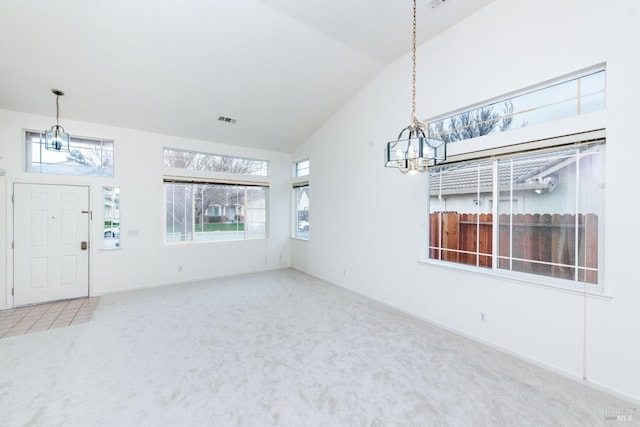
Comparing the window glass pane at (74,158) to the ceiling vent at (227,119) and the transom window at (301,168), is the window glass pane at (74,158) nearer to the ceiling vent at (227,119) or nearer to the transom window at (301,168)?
the ceiling vent at (227,119)

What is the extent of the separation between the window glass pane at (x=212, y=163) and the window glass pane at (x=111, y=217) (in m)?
1.03

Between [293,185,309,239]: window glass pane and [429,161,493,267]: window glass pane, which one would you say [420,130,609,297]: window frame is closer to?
[429,161,493,267]: window glass pane

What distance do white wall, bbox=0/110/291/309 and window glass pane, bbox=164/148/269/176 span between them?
18cm

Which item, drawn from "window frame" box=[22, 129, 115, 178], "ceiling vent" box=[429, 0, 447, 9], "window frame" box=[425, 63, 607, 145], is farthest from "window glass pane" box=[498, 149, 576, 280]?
"window frame" box=[22, 129, 115, 178]

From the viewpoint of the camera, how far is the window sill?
2.24m

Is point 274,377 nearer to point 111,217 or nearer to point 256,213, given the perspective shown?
point 111,217

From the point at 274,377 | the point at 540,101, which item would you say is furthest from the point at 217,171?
the point at 540,101

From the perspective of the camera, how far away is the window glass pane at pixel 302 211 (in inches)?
249

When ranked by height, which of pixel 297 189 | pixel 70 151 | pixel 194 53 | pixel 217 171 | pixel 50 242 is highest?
pixel 194 53

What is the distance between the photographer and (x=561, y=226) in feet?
8.20

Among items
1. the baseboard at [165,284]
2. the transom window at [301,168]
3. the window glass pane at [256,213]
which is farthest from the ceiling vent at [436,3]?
the baseboard at [165,284]

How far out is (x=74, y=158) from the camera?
4.42 metres

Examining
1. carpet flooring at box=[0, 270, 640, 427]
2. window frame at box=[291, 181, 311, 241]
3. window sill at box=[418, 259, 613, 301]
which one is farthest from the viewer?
window frame at box=[291, 181, 311, 241]

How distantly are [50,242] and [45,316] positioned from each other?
1235 mm
